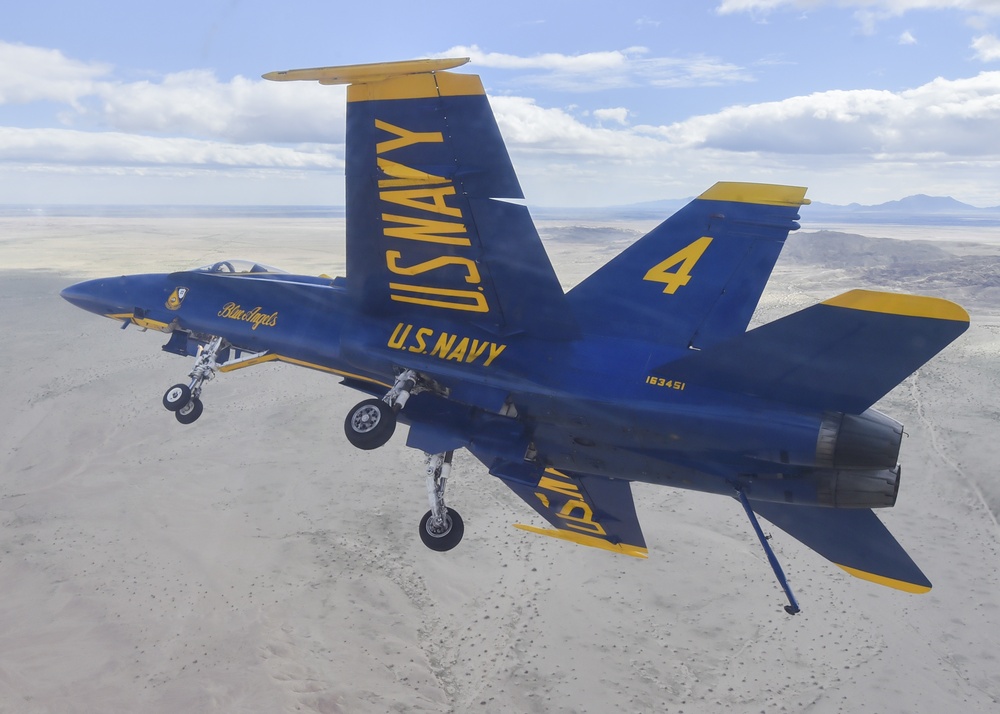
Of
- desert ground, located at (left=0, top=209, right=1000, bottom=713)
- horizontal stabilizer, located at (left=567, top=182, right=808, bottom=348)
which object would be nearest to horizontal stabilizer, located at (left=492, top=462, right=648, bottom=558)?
horizontal stabilizer, located at (left=567, top=182, right=808, bottom=348)

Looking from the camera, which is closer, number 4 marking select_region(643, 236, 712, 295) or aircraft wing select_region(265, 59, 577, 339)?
aircraft wing select_region(265, 59, 577, 339)

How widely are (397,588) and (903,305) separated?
22336mm

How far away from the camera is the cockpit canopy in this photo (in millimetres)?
14820

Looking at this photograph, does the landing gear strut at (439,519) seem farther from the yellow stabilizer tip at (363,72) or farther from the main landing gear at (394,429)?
the yellow stabilizer tip at (363,72)

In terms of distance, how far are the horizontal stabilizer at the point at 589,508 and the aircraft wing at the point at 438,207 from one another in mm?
3209

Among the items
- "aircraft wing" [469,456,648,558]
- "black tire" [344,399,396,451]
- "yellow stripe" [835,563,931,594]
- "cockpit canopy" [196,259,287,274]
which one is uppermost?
"cockpit canopy" [196,259,287,274]

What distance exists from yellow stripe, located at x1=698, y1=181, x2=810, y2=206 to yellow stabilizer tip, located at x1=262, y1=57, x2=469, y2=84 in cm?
425

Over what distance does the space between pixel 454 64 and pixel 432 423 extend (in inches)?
210

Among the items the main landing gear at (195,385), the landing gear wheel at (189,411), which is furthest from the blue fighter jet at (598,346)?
the landing gear wheel at (189,411)

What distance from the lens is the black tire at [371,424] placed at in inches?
382

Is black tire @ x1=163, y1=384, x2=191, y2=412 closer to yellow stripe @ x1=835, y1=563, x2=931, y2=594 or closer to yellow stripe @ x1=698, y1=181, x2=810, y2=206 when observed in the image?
yellow stripe @ x1=698, y1=181, x2=810, y2=206

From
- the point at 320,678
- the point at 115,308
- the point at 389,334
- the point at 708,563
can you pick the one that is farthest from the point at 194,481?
the point at 389,334

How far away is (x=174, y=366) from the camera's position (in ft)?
160

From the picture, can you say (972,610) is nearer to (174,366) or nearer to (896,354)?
(896,354)
